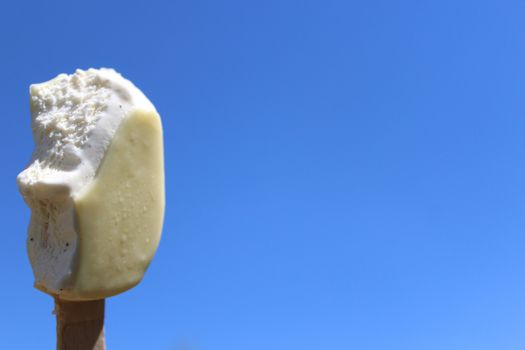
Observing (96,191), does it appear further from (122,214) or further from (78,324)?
(78,324)

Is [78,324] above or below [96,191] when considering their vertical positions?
below

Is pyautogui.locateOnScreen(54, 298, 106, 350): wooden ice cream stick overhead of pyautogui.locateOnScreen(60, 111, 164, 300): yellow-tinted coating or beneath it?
beneath

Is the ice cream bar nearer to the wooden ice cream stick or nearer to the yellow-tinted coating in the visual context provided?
A: the yellow-tinted coating

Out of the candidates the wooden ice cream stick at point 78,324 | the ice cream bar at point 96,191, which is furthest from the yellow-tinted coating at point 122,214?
the wooden ice cream stick at point 78,324

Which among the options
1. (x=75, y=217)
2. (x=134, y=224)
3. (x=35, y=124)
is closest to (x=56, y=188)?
(x=75, y=217)

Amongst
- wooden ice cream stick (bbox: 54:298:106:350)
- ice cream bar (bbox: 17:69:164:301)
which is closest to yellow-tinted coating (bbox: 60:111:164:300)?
ice cream bar (bbox: 17:69:164:301)

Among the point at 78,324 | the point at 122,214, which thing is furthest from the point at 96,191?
the point at 78,324
